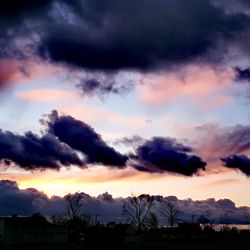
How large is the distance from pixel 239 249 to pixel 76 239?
5316 cm

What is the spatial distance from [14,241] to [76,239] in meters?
25.2

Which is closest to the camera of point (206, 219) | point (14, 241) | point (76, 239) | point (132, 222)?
point (14, 241)

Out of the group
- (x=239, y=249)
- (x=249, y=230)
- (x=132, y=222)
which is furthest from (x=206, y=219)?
(x=239, y=249)

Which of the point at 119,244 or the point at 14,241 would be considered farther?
the point at 14,241

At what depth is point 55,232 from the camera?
389 ft

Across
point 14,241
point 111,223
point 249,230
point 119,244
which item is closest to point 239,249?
point 119,244

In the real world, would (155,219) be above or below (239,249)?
above

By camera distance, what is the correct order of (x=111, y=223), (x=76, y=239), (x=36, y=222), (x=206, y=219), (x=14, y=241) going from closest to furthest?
(x=14, y=241)
(x=36, y=222)
(x=76, y=239)
(x=111, y=223)
(x=206, y=219)

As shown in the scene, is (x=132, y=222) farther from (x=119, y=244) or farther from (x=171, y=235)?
(x=119, y=244)

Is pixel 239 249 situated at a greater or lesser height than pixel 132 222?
lesser

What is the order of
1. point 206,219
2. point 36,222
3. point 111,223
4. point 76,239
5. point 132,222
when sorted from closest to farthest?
1. point 36,222
2. point 76,239
3. point 111,223
4. point 132,222
5. point 206,219

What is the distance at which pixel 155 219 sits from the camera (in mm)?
178125

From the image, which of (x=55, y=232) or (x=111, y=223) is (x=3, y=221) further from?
(x=111, y=223)

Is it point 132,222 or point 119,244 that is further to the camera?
point 132,222
